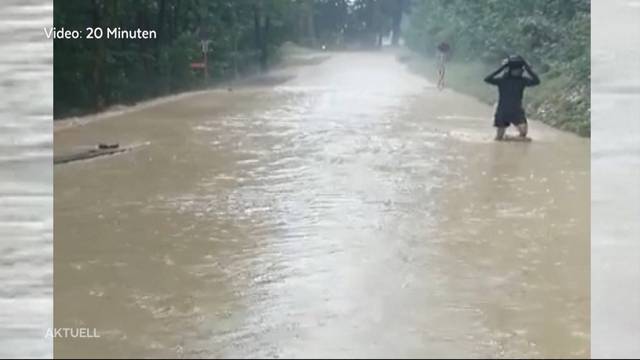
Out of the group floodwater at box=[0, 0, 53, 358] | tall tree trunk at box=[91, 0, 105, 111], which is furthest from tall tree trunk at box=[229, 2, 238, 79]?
floodwater at box=[0, 0, 53, 358]

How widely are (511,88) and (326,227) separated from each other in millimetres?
553

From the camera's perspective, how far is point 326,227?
2.29 metres

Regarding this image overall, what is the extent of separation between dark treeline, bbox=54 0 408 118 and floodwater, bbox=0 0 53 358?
83 millimetres

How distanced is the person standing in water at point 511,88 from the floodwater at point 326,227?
49 mm

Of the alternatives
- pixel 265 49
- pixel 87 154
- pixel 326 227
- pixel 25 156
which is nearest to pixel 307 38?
pixel 265 49

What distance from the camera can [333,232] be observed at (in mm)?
2301

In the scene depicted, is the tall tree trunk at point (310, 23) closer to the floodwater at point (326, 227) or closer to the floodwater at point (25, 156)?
the floodwater at point (326, 227)

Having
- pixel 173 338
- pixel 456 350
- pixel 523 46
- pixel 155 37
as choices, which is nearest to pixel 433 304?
pixel 456 350

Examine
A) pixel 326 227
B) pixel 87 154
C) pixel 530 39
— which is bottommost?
pixel 326 227

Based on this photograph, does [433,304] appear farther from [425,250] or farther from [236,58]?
[236,58]

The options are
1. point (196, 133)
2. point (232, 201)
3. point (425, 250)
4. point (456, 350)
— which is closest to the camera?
point (456, 350)
